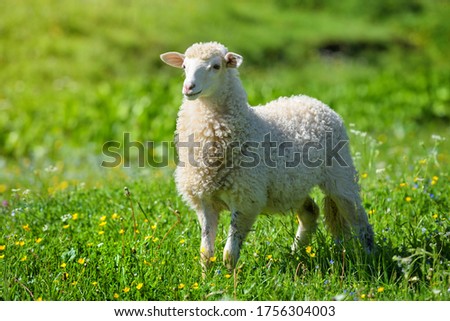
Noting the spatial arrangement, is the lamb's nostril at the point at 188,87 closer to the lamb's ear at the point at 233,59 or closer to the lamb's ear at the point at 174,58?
the lamb's ear at the point at 233,59

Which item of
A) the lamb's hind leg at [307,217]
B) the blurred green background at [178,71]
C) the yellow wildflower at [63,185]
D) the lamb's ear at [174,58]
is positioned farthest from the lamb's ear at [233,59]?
the blurred green background at [178,71]

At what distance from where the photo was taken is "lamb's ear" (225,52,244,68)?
467 cm

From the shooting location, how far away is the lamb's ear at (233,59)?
467cm

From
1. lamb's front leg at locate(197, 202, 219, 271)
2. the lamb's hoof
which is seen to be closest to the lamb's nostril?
lamb's front leg at locate(197, 202, 219, 271)

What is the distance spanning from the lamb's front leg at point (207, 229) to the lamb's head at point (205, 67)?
76cm

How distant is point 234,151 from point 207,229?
1.79 ft

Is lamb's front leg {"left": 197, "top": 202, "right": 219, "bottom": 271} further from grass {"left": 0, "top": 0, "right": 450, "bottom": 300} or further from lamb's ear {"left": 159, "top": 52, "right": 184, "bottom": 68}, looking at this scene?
lamb's ear {"left": 159, "top": 52, "right": 184, "bottom": 68}

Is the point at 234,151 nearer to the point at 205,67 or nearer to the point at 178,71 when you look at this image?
the point at 205,67

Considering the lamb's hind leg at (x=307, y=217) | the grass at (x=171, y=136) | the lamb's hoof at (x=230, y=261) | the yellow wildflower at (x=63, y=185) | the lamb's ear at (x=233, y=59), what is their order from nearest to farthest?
1. the grass at (x=171, y=136)
2. the lamb's hoof at (x=230, y=261)
3. the lamb's ear at (x=233, y=59)
4. the lamb's hind leg at (x=307, y=217)
5. the yellow wildflower at (x=63, y=185)

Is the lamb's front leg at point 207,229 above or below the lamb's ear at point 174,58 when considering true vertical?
below
